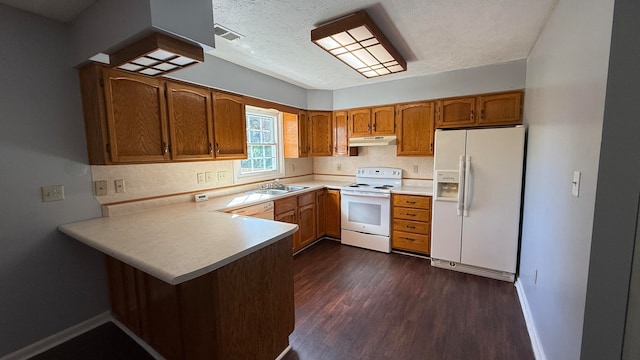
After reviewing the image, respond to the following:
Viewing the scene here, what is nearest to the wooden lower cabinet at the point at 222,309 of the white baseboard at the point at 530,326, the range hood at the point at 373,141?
the white baseboard at the point at 530,326

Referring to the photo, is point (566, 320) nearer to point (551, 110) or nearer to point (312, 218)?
point (551, 110)

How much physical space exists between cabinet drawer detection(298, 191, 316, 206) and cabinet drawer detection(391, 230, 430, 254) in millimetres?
1254

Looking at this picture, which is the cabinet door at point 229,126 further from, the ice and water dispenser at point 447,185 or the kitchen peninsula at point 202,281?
the ice and water dispenser at point 447,185

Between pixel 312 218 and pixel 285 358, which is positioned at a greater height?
pixel 312 218

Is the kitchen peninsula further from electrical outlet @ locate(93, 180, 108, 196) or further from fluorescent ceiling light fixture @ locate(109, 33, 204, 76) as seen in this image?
fluorescent ceiling light fixture @ locate(109, 33, 204, 76)

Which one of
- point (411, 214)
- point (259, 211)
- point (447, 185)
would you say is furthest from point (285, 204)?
point (447, 185)

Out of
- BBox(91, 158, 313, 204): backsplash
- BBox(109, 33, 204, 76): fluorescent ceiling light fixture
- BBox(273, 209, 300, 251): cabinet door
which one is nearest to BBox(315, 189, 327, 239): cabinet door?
BBox(273, 209, 300, 251): cabinet door

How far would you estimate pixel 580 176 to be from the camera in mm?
1227

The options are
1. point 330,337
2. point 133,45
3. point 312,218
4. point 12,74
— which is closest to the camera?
point 133,45

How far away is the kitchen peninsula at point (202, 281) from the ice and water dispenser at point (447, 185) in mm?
2119

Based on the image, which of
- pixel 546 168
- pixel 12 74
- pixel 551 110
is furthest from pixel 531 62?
pixel 12 74

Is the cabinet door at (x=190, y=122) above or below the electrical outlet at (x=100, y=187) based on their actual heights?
above

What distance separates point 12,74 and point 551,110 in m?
3.68

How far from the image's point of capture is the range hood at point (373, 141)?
3707 millimetres
